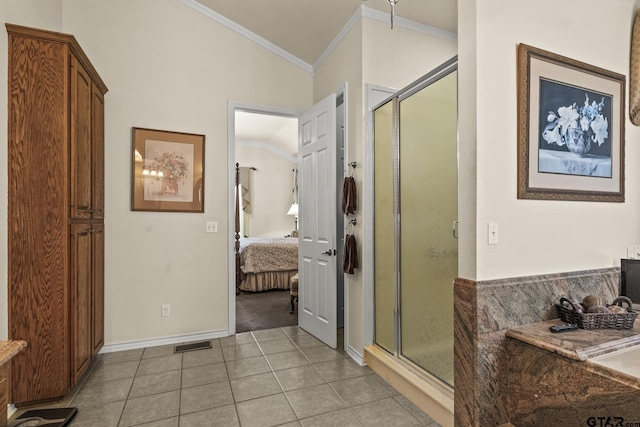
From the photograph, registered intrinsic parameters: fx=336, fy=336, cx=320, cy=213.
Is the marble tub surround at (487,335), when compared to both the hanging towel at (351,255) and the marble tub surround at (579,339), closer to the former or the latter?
the marble tub surround at (579,339)

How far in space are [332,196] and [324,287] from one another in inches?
34.5

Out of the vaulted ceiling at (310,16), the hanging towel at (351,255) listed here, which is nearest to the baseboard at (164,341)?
the hanging towel at (351,255)

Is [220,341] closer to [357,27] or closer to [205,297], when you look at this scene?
[205,297]

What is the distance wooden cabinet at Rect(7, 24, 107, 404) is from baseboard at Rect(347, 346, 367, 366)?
2.03 m

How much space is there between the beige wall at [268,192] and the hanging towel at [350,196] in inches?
229

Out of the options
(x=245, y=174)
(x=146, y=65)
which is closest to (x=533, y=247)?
(x=146, y=65)

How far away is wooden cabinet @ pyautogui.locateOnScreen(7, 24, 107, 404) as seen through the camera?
81.5 inches

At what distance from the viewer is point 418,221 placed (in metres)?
2.32

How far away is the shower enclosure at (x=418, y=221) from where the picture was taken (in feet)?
6.74

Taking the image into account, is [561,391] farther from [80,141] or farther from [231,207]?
[80,141]

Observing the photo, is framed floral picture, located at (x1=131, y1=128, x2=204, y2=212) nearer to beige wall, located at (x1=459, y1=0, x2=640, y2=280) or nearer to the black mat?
the black mat

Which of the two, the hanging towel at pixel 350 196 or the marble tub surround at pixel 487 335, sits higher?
the hanging towel at pixel 350 196

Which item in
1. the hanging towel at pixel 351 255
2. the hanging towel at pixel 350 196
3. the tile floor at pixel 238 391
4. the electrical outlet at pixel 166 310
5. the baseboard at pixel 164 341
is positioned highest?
the hanging towel at pixel 350 196

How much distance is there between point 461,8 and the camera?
65.4 inches
